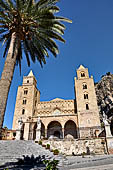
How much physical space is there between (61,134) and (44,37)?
77.5 feet

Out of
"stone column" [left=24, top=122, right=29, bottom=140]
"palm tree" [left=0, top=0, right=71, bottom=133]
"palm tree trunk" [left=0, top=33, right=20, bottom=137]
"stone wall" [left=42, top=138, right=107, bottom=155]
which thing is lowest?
"stone wall" [left=42, top=138, right=107, bottom=155]

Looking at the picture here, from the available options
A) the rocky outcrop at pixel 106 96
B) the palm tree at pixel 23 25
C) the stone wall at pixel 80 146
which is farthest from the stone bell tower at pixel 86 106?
the palm tree at pixel 23 25

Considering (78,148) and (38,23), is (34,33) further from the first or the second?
(78,148)

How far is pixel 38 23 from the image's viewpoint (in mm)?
8156

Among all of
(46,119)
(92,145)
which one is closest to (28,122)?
(46,119)

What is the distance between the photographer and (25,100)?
32.0 m

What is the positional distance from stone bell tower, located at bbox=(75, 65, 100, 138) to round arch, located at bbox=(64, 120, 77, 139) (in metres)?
2.70

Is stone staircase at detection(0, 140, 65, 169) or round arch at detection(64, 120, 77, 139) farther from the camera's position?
round arch at detection(64, 120, 77, 139)

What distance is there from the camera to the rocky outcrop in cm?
3335

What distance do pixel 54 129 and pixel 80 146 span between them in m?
13.5

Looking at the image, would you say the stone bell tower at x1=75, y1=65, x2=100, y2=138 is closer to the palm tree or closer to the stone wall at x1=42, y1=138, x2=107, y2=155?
the stone wall at x1=42, y1=138, x2=107, y2=155

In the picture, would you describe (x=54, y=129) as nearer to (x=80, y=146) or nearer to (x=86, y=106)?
(x=86, y=106)

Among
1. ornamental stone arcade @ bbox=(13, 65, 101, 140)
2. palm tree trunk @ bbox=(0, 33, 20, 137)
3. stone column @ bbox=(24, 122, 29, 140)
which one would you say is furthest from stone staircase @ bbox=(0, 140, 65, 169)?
stone column @ bbox=(24, 122, 29, 140)

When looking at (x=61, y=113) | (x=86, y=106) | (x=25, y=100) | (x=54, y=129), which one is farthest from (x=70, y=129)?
(x=25, y=100)
